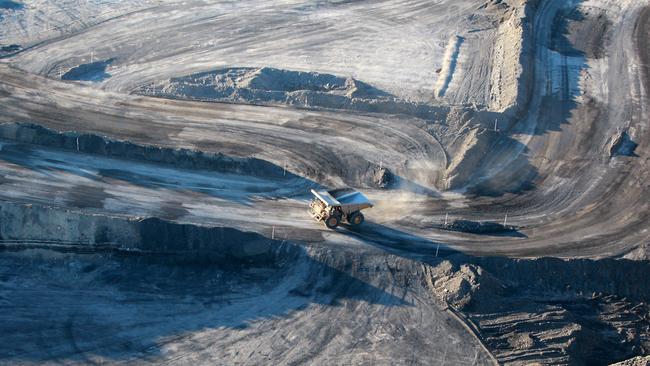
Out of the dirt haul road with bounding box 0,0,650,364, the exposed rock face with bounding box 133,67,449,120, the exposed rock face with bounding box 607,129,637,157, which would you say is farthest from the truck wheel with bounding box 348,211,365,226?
the exposed rock face with bounding box 607,129,637,157

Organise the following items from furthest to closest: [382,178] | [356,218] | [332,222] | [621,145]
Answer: [621,145], [382,178], [356,218], [332,222]

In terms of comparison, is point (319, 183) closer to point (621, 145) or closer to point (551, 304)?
point (551, 304)

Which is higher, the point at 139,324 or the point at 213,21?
the point at 213,21

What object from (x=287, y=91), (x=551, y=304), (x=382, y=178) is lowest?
(x=551, y=304)

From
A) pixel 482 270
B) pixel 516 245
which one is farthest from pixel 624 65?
pixel 482 270

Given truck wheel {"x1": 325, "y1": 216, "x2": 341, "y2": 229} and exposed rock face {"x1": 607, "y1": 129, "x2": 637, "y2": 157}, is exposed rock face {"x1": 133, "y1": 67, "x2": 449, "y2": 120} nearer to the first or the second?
exposed rock face {"x1": 607, "y1": 129, "x2": 637, "y2": 157}

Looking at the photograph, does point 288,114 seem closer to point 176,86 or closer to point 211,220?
point 176,86

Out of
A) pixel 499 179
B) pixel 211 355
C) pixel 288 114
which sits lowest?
pixel 211 355

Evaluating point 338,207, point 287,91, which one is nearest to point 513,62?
point 287,91
